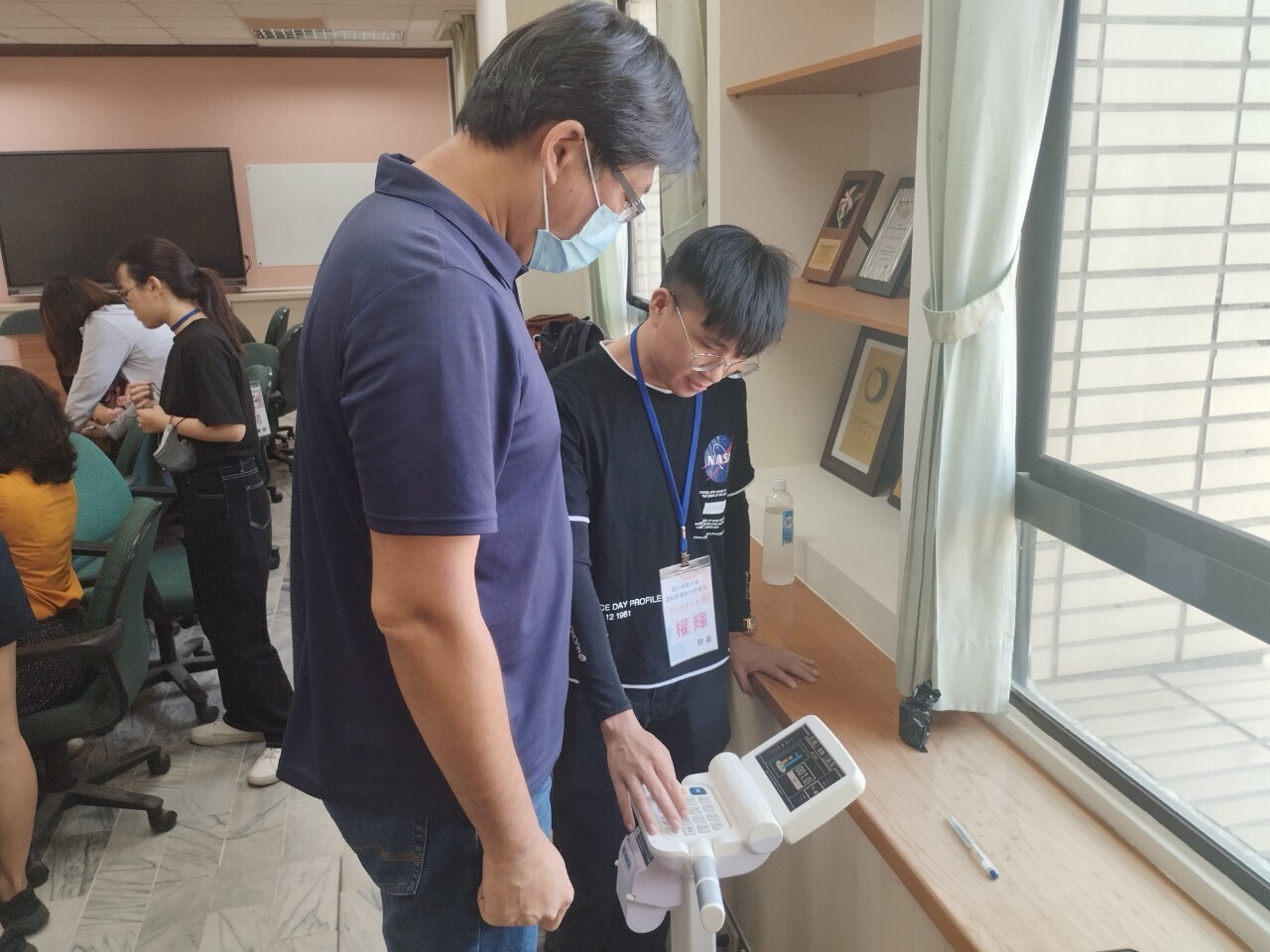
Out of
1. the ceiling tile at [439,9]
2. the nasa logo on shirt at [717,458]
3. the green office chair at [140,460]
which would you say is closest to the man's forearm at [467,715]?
the nasa logo on shirt at [717,458]

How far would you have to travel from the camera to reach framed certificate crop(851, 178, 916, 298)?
1.86 metres

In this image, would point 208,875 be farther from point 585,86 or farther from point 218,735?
point 585,86

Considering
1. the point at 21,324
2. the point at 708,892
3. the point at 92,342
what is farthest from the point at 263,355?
the point at 708,892

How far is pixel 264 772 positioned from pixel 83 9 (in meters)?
5.93

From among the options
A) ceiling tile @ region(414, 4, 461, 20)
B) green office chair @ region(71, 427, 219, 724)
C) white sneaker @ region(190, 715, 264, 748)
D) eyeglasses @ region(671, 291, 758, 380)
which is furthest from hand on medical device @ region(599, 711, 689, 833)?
ceiling tile @ region(414, 4, 461, 20)

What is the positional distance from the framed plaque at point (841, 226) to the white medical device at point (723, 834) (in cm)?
123

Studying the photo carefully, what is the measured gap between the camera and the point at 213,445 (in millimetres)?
2369

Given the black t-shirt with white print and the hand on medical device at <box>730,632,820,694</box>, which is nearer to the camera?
the black t-shirt with white print

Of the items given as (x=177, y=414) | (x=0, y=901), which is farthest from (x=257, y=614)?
(x=0, y=901)

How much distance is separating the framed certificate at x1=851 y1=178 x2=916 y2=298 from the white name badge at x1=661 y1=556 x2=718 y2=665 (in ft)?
2.49

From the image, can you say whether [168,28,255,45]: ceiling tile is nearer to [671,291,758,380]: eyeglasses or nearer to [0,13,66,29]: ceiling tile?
[0,13,66,29]: ceiling tile

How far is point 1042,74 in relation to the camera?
1097 mm

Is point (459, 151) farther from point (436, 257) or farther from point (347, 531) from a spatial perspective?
point (347, 531)

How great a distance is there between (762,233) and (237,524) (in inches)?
60.5
